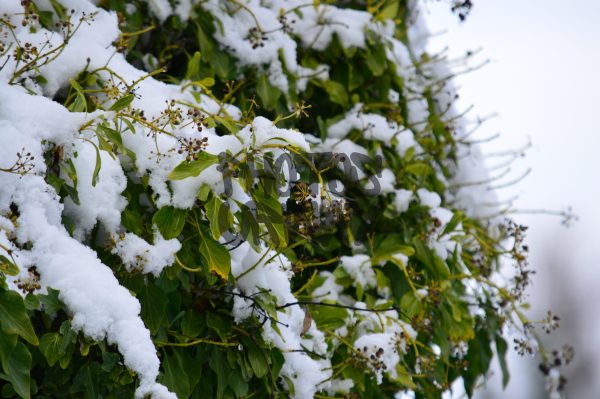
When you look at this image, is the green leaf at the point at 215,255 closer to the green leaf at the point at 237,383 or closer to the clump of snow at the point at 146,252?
the clump of snow at the point at 146,252

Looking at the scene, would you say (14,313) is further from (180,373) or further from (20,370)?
(180,373)

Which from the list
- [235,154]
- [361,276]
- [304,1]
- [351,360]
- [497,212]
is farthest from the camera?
[497,212]

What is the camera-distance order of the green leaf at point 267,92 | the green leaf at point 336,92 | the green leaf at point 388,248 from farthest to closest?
the green leaf at point 336,92 < the green leaf at point 267,92 < the green leaf at point 388,248

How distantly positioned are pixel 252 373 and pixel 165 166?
57 cm

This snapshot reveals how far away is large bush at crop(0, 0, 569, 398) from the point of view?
163 cm

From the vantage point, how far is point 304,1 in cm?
287

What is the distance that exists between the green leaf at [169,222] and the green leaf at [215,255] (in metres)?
0.06

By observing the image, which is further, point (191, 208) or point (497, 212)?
point (497, 212)

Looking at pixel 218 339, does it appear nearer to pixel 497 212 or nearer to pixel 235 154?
pixel 235 154

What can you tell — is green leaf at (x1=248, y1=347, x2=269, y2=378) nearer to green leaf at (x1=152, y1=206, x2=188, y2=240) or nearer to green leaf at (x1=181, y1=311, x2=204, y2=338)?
green leaf at (x1=181, y1=311, x2=204, y2=338)

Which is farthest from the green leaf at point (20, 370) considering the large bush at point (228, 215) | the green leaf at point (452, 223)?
the green leaf at point (452, 223)

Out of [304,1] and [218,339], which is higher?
[304,1]

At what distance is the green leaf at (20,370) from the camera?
145 cm

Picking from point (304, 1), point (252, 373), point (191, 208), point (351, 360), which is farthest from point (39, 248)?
point (304, 1)
